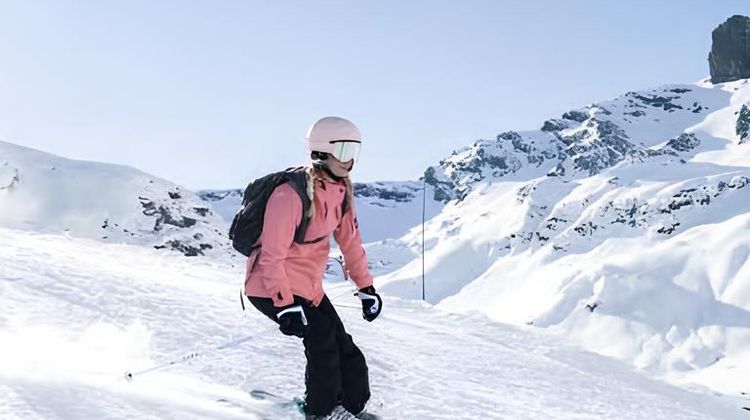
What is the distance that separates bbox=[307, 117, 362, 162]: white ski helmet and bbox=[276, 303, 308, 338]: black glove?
1.08 meters

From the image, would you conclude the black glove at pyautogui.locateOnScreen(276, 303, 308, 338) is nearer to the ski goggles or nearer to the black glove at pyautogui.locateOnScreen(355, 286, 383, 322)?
the black glove at pyautogui.locateOnScreen(355, 286, 383, 322)

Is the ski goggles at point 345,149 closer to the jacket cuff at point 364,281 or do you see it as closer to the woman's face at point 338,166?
the woman's face at point 338,166

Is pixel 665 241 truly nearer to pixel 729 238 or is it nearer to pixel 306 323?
pixel 729 238

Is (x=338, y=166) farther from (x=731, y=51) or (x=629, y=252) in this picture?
(x=731, y=51)

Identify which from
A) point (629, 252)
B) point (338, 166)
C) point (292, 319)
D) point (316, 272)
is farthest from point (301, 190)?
point (629, 252)

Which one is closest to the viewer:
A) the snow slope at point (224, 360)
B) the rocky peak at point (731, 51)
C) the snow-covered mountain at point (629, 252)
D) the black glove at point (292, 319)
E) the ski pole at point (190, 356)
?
the black glove at point (292, 319)

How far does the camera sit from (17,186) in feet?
62.1

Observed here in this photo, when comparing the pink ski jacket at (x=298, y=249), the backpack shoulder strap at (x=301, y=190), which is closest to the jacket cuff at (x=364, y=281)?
the pink ski jacket at (x=298, y=249)

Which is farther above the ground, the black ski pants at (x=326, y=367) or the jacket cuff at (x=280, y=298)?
the jacket cuff at (x=280, y=298)

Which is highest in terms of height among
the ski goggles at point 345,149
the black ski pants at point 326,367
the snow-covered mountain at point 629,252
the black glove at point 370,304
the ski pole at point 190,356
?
the ski goggles at point 345,149

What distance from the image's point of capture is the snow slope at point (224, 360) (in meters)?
4.19

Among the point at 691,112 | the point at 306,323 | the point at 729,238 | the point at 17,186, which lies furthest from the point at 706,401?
the point at 691,112

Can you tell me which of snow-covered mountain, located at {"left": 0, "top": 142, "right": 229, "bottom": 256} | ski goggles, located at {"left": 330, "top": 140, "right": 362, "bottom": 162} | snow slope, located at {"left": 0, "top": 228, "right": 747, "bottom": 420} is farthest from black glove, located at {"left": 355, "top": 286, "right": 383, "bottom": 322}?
snow-covered mountain, located at {"left": 0, "top": 142, "right": 229, "bottom": 256}

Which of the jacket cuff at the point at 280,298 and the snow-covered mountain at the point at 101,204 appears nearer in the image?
the jacket cuff at the point at 280,298
